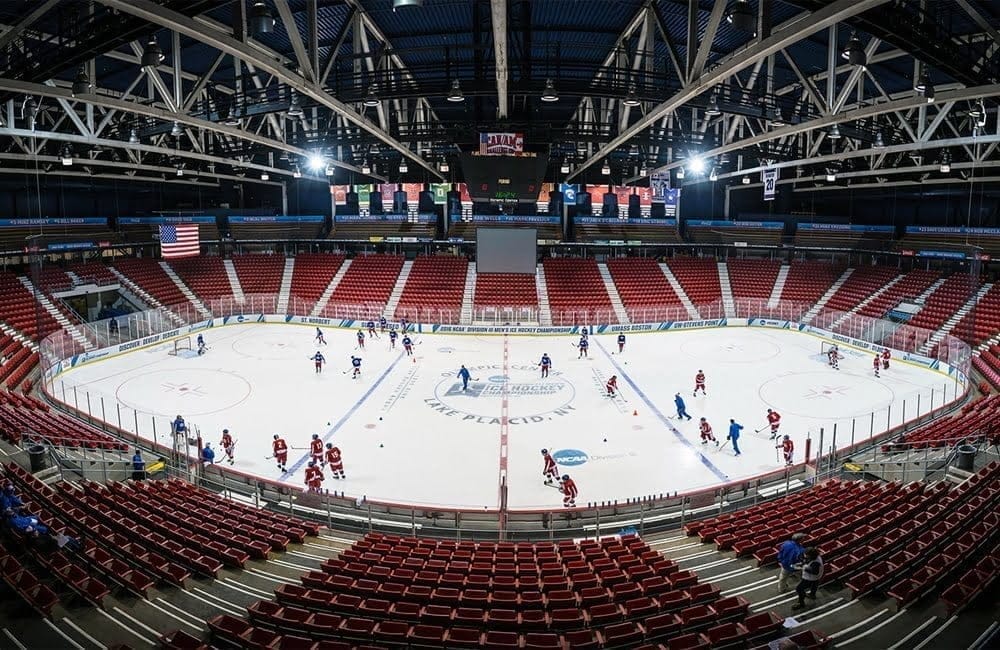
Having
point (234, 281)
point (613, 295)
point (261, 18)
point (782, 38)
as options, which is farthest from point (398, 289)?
point (782, 38)

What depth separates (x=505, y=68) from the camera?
12.1 metres

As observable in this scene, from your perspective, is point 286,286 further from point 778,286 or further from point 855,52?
point 855,52

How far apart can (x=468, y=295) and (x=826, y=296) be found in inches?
963

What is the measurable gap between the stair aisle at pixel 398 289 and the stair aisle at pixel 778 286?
984 inches

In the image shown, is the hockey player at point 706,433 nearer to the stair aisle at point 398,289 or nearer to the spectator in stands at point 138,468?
the spectator in stands at point 138,468

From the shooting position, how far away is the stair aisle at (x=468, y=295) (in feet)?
125

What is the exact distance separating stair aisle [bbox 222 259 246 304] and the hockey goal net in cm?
647

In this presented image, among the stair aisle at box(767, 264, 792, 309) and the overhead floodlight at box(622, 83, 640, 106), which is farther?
the stair aisle at box(767, 264, 792, 309)

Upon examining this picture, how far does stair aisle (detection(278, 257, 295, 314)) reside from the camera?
41.2 metres

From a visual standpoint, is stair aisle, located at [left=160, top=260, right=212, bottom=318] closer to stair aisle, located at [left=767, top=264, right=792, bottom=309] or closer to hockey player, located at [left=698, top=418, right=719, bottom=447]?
hockey player, located at [left=698, top=418, right=719, bottom=447]

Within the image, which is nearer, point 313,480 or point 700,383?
point 313,480

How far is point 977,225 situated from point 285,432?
4491cm

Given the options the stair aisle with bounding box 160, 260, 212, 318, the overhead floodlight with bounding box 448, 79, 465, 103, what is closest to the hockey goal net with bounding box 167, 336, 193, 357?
the stair aisle with bounding box 160, 260, 212, 318

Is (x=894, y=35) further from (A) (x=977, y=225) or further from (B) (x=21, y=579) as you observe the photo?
(A) (x=977, y=225)
